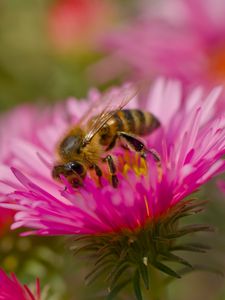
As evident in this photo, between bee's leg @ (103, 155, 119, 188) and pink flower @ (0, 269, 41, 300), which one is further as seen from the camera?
bee's leg @ (103, 155, 119, 188)

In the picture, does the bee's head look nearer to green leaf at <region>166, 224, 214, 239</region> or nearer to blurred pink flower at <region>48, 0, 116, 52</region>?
green leaf at <region>166, 224, 214, 239</region>

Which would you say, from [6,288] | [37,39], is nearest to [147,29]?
[37,39]

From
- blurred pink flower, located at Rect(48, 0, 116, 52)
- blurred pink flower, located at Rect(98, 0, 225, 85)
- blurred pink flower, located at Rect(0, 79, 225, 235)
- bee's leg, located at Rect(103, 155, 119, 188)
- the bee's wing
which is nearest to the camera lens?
blurred pink flower, located at Rect(0, 79, 225, 235)

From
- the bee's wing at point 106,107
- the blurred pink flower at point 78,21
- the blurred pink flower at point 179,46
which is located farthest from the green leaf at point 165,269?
the blurred pink flower at point 78,21

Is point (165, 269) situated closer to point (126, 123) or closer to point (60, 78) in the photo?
point (126, 123)

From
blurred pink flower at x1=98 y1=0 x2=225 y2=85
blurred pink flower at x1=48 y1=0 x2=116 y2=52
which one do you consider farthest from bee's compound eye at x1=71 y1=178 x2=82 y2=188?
blurred pink flower at x1=48 y1=0 x2=116 y2=52

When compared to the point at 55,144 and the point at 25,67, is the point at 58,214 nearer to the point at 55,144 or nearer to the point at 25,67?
the point at 55,144
